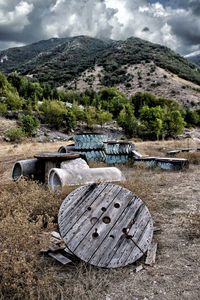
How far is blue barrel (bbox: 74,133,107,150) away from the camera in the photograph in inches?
373

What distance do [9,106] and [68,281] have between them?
101 ft

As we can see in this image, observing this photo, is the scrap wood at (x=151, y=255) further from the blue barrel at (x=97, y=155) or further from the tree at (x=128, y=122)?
the tree at (x=128, y=122)

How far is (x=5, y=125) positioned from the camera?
81.7ft

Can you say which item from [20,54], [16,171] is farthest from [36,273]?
[20,54]

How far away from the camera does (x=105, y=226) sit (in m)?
3.24

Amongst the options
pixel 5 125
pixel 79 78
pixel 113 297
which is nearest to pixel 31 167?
pixel 113 297

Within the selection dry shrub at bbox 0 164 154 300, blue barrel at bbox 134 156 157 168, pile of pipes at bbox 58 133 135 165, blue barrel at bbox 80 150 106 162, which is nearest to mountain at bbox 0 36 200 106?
blue barrel at bbox 134 156 157 168

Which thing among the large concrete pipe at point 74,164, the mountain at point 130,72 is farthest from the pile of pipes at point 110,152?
the mountain at point 130,72

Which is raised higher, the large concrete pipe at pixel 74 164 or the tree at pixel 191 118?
the tree at pixel 191 118

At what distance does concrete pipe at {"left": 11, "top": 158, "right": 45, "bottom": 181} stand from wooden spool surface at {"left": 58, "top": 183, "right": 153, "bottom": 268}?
3.24 meters

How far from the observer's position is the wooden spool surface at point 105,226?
292 cm

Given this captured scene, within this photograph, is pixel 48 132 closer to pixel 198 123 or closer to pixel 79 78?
pixel 198 123

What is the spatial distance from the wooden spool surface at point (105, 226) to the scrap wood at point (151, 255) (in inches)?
3.8

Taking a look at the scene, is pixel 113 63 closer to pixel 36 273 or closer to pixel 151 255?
pixel 151 255
